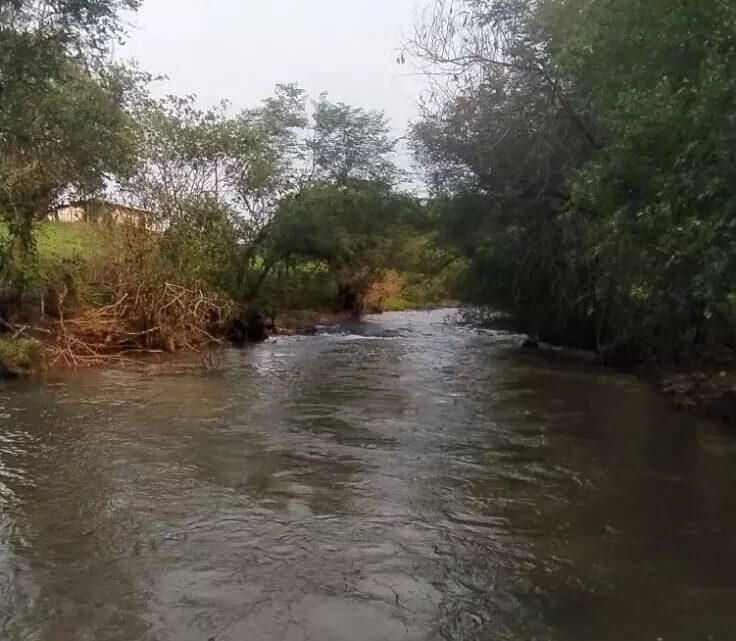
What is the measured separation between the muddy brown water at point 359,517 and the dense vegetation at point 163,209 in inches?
190

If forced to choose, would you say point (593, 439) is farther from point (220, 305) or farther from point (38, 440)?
point (220, 305)

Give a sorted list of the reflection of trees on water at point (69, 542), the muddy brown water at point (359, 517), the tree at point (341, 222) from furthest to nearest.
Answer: the tree at point (341, 222) → the muddy brown water at point (359, 517) → the reflection of trees on water at point (69, 542)

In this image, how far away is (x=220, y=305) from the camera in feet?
91.1

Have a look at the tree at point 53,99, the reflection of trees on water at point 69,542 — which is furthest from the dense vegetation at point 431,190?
the reflection of trees on water at point 69,542

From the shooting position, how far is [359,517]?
32.4 feet

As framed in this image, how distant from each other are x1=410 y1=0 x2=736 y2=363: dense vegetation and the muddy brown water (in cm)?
265

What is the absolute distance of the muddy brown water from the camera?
23.4ft

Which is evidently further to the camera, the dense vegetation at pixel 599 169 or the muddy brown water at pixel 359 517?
the dense vegetation at pixel 599 169

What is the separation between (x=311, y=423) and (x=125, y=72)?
14214 mm

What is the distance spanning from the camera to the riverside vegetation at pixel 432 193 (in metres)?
10.5

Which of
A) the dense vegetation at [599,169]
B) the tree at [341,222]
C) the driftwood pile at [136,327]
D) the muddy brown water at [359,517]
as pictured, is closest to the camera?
the muddy brown water at [359,517]

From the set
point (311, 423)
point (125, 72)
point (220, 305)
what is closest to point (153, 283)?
point (220, 305)

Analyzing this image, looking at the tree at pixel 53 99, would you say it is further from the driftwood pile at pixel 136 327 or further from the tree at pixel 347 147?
the tree at pixel 347 147

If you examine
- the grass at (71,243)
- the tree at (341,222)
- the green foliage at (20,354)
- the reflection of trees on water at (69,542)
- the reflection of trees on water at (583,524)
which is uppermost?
the tree at (341,222)
